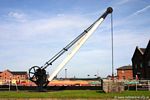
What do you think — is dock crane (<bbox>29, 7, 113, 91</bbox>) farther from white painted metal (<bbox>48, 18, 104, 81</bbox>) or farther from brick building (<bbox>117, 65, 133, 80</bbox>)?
brick building (<bbox>117, 65, 133, 80</bbox>)

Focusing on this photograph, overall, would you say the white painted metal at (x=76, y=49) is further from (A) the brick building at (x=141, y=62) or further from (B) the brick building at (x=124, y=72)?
(B) the brick building at (x=124, y=72)

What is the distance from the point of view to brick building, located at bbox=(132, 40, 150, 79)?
257 feet

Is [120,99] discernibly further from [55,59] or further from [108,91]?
[55,59]

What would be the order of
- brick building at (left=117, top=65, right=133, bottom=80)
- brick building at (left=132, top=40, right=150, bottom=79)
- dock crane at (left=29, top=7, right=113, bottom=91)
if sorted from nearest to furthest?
dock crane at (left=29, top=7, right=113, bottom=91) < brick building at (left=132, top=40, right=150, bottom=79) < brick building at (left=117, top=65, right=133, bottom=80)

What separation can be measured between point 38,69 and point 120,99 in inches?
659

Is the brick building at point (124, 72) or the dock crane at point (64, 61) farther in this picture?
the brick building at point (124, 72)

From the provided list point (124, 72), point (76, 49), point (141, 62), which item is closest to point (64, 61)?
point (76, 49)

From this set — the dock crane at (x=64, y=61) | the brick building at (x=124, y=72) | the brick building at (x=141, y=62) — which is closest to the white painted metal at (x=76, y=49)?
the dock crane at (x=64, y=61)

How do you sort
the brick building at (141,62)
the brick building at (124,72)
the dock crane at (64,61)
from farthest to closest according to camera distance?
1. the brick building at (124,72)
2. the brick building at (141,62)
3. the dock crane at (64,61)

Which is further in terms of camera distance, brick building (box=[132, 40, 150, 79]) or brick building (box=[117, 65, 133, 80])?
brick building (box=[117, 65, 133, 80])

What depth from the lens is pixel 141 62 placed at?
8175 cm

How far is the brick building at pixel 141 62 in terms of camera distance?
78.4 metres

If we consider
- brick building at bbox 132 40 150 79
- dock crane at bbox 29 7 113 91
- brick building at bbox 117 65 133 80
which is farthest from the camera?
brick building at bbox 117 65 133 80

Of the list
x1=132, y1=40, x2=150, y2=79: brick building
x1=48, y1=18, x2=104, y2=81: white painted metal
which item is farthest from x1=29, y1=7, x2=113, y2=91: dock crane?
x1=132, y1=40, x2=150, y2=79: brick building
